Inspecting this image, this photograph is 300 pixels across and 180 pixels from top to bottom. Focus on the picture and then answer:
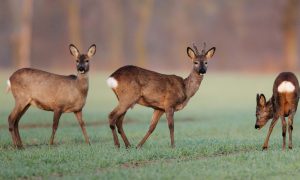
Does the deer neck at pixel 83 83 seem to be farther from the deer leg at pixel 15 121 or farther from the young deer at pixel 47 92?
the deer leg at pixel 15 121

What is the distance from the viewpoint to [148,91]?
1408 cm

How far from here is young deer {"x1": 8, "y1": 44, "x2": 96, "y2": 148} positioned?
48.3ft

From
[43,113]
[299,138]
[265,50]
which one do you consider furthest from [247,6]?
[299,138]

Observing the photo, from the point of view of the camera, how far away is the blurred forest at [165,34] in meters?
69.4

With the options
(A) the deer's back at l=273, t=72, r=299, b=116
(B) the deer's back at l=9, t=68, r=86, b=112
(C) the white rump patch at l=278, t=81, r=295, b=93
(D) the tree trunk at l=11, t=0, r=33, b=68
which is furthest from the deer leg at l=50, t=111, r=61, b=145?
(D) the tree trunk at l=11, t=0, r=33, b=68

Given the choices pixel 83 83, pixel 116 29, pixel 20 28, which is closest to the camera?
pixel 83 83

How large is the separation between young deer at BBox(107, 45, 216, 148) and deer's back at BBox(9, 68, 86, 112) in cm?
Result: 133

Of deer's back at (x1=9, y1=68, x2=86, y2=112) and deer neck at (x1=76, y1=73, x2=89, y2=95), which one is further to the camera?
deer neck at (x1=76, y1=73, x2=89, y2=95)

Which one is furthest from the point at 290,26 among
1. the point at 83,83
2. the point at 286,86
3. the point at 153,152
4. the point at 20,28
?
the point at 153,152

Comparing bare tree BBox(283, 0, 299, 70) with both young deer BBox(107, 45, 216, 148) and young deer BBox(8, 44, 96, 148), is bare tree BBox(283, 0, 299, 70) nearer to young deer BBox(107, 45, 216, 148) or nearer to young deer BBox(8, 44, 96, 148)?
young deer BBox(8, 44, 96, 148)

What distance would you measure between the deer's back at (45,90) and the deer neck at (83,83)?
2.6 inches

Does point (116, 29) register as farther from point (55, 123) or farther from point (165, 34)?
point (55, 123)

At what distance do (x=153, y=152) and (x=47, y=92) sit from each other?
3236mm

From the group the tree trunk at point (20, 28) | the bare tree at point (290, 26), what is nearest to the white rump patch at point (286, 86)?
the tree trunk at point (20, 28)
